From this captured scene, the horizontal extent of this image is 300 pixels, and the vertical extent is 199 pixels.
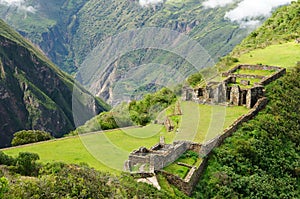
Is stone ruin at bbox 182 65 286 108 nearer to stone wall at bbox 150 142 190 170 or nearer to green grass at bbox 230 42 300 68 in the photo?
green grass at bbox 230 42 300 68

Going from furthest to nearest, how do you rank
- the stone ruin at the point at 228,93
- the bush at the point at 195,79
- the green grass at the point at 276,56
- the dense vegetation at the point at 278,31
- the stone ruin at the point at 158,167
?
the dense vegetation at the point at 278,31 < the green grass at the point at 276,56 < the bush at the point at 195,79 < the stone ruin at the point at 228,93 < the stone ruin at the point at 158,167

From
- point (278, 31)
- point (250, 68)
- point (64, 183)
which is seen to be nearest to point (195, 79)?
point (250, 68)

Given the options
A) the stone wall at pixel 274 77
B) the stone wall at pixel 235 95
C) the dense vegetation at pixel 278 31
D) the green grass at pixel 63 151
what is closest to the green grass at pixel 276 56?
the stone wall at pixel 274 77

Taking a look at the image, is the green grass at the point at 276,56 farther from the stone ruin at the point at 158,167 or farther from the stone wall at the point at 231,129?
the stone ruin at the point at 158,167

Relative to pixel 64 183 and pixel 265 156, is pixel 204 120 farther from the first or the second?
pixel 64 183

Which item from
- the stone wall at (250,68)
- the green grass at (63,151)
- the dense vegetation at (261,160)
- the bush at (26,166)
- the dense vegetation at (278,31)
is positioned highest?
the dense vegetation at (278,31)

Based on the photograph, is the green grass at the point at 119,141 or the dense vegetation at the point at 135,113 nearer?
the green grass at the point at 119,141

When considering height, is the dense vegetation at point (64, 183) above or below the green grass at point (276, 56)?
below
